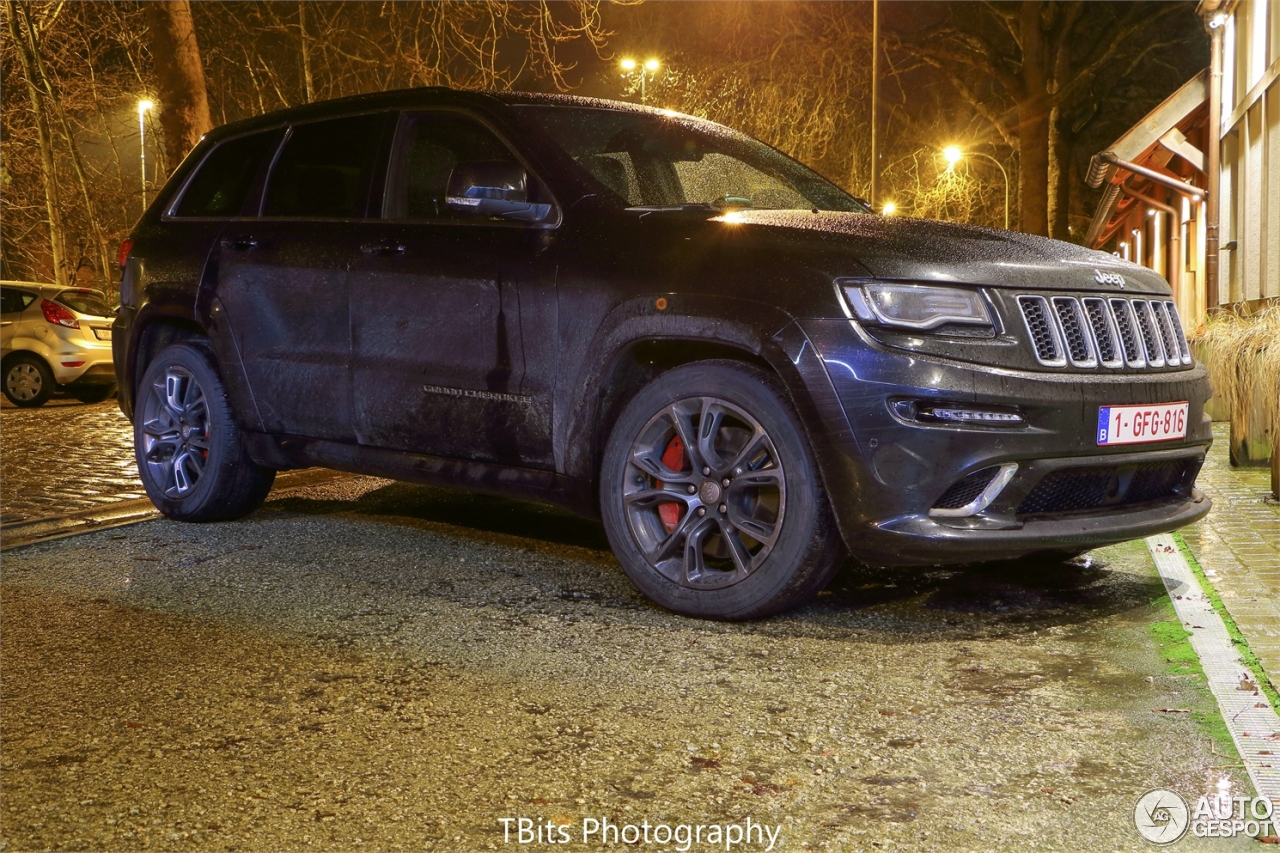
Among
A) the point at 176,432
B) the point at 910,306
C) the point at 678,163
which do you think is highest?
the point at 678,163

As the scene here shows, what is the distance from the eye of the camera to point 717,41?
24938 millimetres

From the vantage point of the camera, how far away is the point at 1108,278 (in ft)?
16.0

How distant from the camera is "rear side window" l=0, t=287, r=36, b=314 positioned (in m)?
18.0

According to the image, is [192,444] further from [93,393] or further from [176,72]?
[93,393]

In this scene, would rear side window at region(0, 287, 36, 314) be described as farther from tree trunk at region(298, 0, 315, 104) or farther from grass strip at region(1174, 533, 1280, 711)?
grass strip at region(1174, 533, 1280, 711)

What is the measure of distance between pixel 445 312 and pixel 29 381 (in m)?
13.9

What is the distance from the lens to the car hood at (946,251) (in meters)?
4.45

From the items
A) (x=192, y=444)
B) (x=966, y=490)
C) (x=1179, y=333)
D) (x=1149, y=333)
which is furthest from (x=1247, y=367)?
(x=192, y=444)

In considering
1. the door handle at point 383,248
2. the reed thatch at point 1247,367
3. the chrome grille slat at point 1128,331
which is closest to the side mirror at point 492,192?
the door handle at point 383,248

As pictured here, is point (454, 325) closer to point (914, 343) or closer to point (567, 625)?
point (567, 625)

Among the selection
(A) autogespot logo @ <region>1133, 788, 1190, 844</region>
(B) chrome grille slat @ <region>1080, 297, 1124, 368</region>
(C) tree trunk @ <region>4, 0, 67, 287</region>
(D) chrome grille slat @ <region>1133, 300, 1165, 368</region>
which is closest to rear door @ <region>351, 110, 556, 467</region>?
(B) chrome grille slat @ <region>1080, 297, 1124, 368</region>

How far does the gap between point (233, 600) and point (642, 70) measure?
23750 millimetres

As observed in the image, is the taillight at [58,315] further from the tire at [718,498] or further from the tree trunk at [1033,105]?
the tree trunk at [1033,105]

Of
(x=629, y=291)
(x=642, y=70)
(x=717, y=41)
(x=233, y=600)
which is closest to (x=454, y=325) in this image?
(x=629, y=291)
